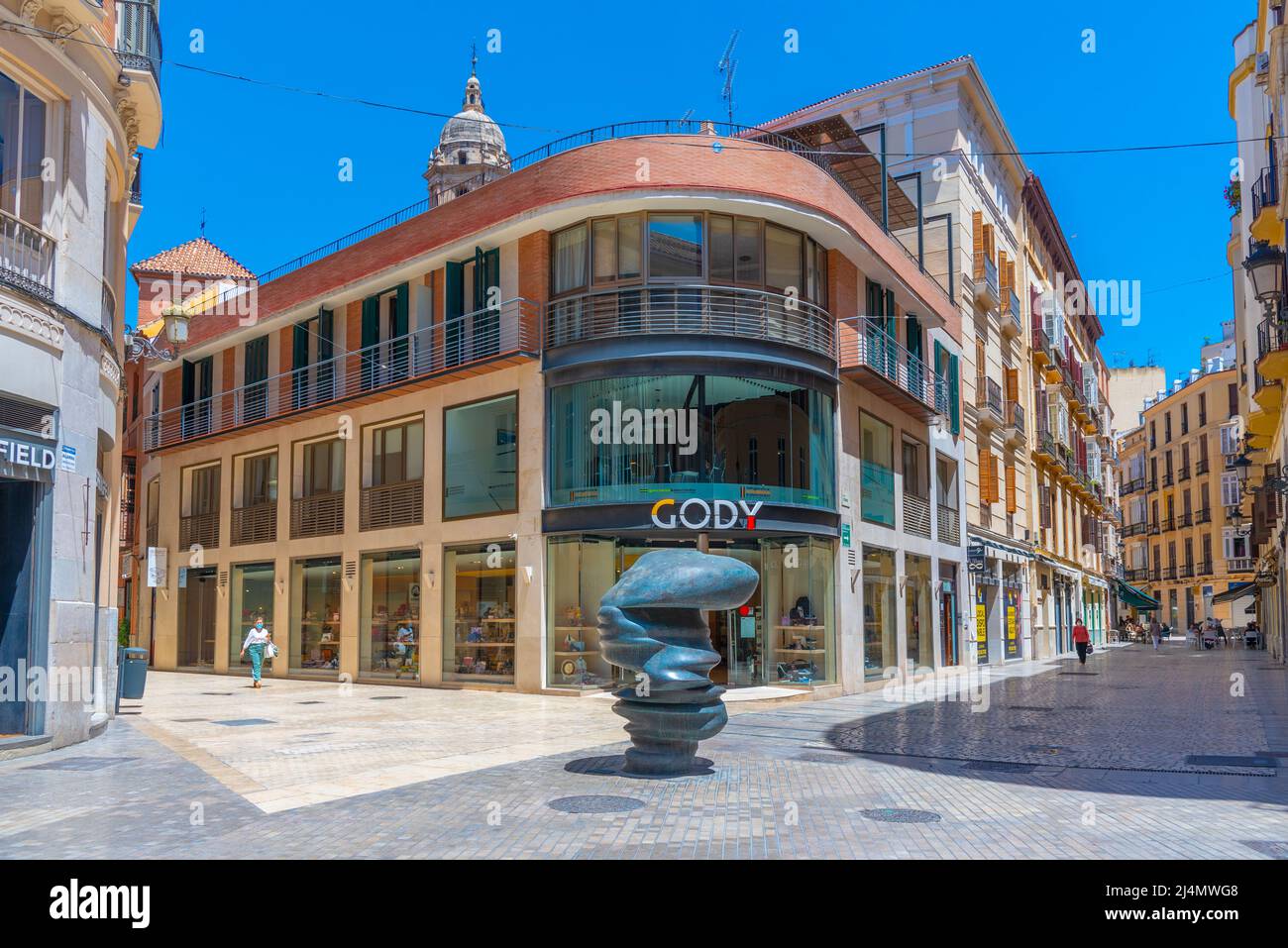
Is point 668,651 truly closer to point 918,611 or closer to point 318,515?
point 318,515

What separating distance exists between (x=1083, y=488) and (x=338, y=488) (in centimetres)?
4017

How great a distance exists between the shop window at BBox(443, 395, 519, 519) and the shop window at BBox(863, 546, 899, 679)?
303 inches

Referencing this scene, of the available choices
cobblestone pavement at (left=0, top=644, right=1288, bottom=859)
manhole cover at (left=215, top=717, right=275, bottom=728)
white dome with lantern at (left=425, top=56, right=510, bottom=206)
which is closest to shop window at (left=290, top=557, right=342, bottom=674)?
manhole cover at (left=215, top=717, right=275, bottom=728)

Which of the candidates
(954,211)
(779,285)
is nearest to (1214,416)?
(954,211)

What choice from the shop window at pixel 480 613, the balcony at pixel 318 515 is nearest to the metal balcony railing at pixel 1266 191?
the shop window at pixel 480 613

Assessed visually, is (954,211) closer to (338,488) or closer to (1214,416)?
(338,488)

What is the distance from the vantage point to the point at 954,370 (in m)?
31.8

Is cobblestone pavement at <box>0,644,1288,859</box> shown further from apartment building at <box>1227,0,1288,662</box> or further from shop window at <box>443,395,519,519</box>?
apartment building at <box>1227,0,1288,662</box>

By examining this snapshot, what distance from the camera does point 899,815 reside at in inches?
332

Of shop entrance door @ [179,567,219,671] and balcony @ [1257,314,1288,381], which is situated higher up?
balcony @ [1257,314,1288,381]

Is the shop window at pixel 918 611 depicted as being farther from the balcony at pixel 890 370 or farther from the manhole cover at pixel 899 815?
the manhole cover at pixel 899 815

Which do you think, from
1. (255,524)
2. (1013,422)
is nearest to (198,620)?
(255,524)

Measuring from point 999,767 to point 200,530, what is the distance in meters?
25.4

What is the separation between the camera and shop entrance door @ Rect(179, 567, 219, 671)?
30.6m
